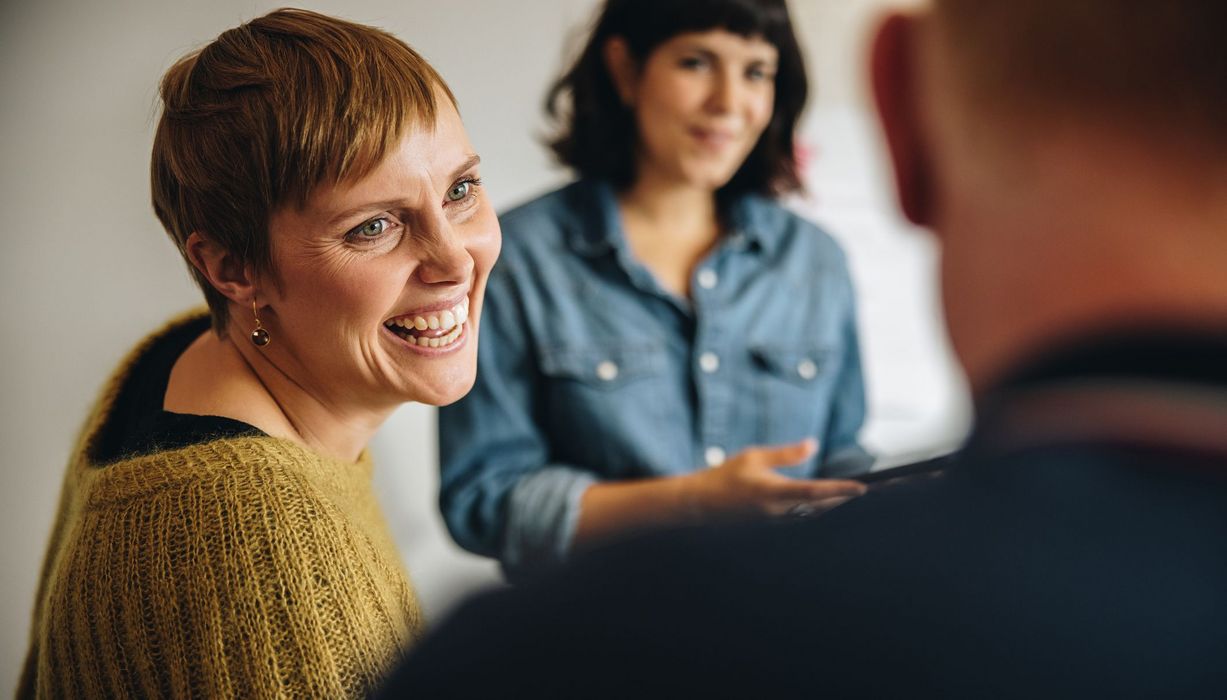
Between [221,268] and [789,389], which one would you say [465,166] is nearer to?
[221,268]

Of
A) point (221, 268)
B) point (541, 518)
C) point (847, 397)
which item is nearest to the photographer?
point (221, 268)

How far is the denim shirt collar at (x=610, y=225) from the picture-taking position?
1315mm

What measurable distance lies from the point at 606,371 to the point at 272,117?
0.64 m

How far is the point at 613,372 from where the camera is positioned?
→ 1.28 meters

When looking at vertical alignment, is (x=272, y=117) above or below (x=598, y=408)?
above

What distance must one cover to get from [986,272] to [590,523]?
34.2 inches

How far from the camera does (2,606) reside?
1087 mm

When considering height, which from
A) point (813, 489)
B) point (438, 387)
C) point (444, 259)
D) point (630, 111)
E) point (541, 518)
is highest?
point (630, 111)

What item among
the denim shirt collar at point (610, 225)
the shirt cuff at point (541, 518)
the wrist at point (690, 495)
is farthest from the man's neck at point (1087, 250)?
the denim shirt collar at point (610, 225)

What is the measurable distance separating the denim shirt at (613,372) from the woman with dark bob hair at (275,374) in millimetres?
354

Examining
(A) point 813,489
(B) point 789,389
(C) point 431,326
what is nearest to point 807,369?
(B) point 789,389

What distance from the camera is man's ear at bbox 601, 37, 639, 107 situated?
1317mm

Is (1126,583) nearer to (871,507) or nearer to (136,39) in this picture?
(871,507)

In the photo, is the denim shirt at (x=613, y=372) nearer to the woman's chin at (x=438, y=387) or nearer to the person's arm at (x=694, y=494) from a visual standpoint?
the person's arm at (x=694, y=494)
